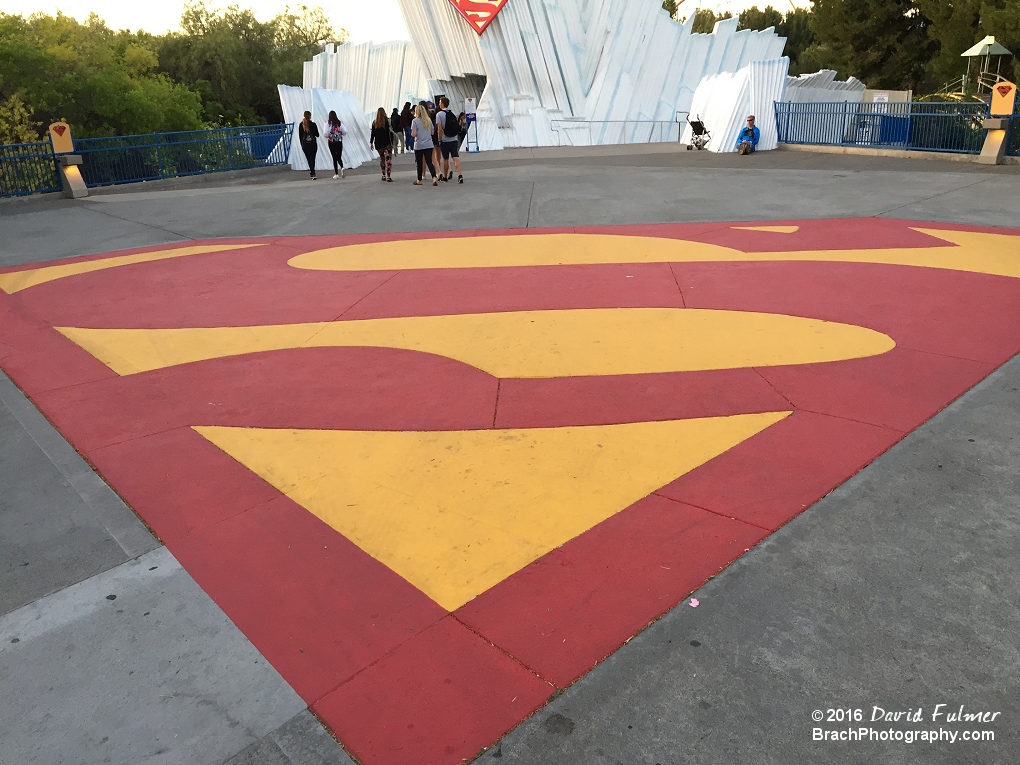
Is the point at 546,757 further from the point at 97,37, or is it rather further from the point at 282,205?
the point at 97,37

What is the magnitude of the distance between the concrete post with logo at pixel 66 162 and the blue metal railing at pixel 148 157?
0.27 m

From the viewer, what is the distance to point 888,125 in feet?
63.8

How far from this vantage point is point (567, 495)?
408 cm

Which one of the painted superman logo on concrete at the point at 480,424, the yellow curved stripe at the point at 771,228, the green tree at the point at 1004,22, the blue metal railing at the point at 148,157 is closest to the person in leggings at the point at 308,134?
the blue metal railing at the point at 148,157

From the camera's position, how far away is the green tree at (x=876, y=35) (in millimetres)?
45312

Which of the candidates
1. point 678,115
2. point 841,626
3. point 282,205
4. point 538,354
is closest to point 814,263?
point 538,354

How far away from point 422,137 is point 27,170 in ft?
31.4

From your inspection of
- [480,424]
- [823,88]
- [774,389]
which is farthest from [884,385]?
[823,88]

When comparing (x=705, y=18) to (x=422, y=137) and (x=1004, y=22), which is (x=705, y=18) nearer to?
(x=1004, y=22)

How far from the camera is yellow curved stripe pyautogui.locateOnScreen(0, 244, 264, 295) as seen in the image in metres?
9.85

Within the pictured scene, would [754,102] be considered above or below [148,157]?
above

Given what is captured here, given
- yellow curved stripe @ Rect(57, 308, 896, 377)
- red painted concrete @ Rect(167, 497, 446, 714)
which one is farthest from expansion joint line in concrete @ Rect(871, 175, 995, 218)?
red painted concrete @ Rect(167, 497, 446, 714)

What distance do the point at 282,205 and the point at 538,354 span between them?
1128 centimetres

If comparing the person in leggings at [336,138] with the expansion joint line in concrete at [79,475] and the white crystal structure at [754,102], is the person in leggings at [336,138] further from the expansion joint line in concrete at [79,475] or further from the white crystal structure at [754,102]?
the expansion joint line in concrete at [79,475]
